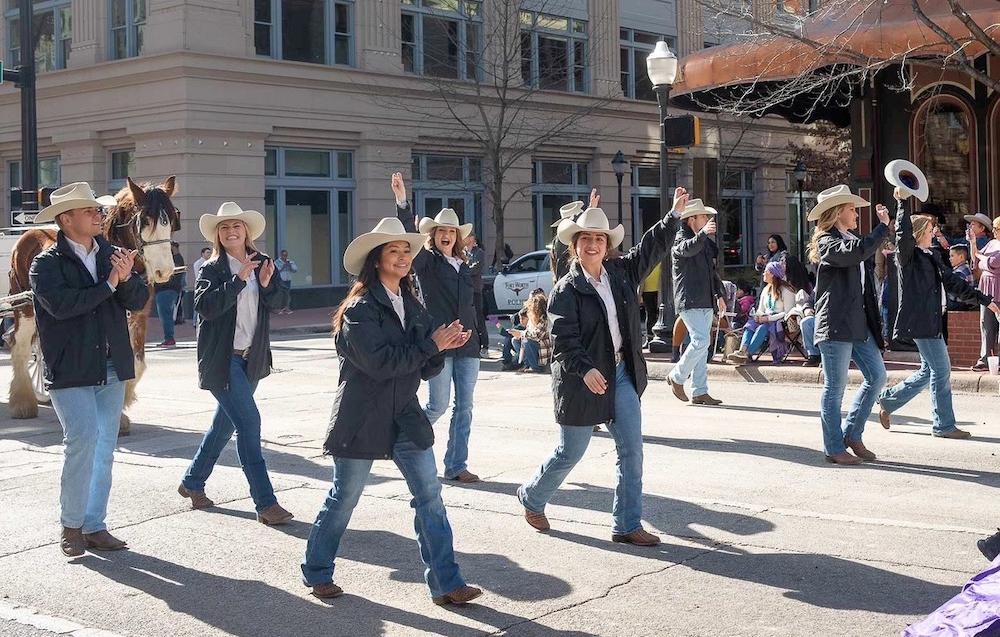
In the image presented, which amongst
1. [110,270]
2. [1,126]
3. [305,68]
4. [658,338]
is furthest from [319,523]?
[1,126]

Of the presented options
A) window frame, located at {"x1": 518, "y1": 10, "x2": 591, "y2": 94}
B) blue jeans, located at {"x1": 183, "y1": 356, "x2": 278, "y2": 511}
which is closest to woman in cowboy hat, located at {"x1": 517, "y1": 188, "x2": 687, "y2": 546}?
blue jeans, located at {"x1": 183, "y1": 356, "x2": 278, "y2": 511}

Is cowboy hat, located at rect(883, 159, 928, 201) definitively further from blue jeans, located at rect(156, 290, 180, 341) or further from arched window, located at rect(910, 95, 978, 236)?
blue jeans, located at rect(156, 290, 180, 341)

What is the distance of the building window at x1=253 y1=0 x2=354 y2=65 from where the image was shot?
3166 centimetres

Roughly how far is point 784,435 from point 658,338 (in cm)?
716

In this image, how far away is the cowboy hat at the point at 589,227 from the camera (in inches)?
265

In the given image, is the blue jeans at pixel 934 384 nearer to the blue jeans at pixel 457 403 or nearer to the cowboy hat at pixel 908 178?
the cowboy hat at pixel 908 178

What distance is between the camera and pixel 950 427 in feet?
33.9

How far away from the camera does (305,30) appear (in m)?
32.3

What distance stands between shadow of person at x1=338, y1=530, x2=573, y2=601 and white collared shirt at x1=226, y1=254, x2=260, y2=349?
1.33 metres

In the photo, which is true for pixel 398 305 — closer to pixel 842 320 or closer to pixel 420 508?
pixel 420 508

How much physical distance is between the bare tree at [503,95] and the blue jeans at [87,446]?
1022 inches

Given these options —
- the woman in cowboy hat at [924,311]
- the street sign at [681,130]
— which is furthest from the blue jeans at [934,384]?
the street sign at [681,130]

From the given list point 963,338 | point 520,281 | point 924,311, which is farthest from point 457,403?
point 520,281

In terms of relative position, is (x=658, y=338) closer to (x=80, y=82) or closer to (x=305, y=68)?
(x=305, y=68)
